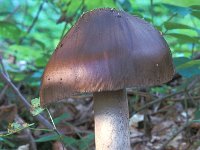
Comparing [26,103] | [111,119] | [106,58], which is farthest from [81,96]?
[106,58]

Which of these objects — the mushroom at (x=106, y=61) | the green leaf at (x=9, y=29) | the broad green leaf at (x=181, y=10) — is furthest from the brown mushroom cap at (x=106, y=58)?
the green leaf at (x=9, y=29)

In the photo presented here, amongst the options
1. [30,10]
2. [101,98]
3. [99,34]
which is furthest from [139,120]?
[30,10]

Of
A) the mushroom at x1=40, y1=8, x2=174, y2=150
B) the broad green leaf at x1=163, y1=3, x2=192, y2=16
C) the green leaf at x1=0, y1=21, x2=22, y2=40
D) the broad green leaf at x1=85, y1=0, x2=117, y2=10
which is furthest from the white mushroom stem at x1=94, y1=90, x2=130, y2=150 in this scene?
the green leaf at x1=0, y1=21, x2=22, y2=40

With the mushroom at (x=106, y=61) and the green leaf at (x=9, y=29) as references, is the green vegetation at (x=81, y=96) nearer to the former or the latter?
the green leaf at (x=9, y=29)

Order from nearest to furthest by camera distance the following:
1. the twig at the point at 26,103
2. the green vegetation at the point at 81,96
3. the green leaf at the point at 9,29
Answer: the green vegetation at the point at 81,96 < the twig at the point at 26,103 < the green leaf at the point at 9,29

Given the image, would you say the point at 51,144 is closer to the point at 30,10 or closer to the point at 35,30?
the point at 35,30

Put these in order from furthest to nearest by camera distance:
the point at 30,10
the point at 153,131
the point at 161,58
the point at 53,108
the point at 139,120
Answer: the point at 30,10 → the point at 53,108 → the point at 139,120 → the point at 153,131 → the point at 161,58

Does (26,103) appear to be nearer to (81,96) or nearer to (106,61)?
(81,96)

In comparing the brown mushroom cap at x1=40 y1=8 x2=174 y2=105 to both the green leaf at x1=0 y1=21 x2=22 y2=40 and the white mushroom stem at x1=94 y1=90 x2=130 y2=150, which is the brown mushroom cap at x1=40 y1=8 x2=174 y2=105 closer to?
the white mushroom stem at x1=94 y1=90 x2=130 y2=150
